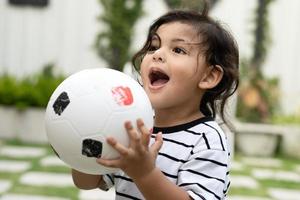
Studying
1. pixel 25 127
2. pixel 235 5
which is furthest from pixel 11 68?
pixel 235 5

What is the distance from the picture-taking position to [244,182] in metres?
5.49

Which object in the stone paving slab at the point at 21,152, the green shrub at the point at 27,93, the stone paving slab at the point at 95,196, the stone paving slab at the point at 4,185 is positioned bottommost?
the stone paving slab at the point at 21,152

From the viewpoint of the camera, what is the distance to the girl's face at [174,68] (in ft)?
5.65

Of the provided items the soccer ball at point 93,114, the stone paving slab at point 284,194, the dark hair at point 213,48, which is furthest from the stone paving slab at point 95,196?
the soccer ball at point 93,114

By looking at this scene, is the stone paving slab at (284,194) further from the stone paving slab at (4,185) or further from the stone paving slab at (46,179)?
the stone paving slab at (4,185)

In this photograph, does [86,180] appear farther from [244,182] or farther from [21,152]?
[21,152]

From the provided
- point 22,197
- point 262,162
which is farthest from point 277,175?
point 22,197

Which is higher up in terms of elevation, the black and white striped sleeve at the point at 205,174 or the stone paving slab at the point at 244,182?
the black and white striped sleeve at the point at 205,174

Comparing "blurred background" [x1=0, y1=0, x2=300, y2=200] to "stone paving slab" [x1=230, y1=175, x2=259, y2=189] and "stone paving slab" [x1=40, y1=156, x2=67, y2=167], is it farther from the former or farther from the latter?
"stone paving slab" [x1=230, y1=175, x2=259, y2=189]

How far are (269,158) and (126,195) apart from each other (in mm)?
5455

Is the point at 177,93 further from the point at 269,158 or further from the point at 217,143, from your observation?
the point at 269,158

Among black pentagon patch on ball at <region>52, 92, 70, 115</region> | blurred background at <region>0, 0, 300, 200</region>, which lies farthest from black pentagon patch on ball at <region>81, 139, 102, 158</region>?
blurred background at <region>0, 0, 300, 200</region>

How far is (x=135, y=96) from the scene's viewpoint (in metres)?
1.58

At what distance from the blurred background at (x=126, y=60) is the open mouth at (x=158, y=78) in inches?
166
